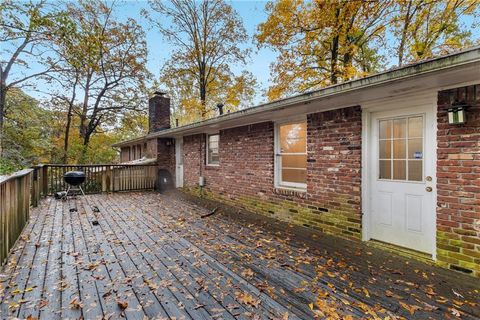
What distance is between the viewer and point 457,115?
9.64ft

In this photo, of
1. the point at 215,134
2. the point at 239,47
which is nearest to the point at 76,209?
the point at 215,134

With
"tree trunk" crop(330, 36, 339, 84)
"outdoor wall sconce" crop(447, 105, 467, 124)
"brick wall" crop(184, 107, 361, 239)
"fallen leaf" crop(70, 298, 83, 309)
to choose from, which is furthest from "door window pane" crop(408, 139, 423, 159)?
Result: "tree trunk" crop(330, 36, 339, 84)

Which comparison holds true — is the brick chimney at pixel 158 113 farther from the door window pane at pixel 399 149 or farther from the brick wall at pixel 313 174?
the door window pane at pixel 399 149

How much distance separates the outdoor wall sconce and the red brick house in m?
0.01

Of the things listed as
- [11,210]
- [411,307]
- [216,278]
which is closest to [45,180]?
[11,210]

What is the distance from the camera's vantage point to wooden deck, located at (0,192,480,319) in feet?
7.55

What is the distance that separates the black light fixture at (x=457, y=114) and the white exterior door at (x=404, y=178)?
289 mm

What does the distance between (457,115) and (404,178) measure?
1130mm

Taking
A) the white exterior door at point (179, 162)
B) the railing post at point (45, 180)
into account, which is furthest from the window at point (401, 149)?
the railing post at point (45, 180)

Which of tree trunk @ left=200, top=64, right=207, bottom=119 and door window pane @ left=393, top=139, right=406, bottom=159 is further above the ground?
tree trunk @ left=200, top=64, right=207, bottom=119

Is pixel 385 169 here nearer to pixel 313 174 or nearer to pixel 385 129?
pixel 385 129

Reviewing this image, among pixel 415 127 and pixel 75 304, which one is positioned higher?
pixel 415 127

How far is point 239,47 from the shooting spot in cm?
1586

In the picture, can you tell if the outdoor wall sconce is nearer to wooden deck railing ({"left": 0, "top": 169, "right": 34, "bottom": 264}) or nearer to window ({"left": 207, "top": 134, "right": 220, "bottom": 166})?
wooden deck railing ({"left": 0, "top": 169, "right": 34, "bottom": 264})
